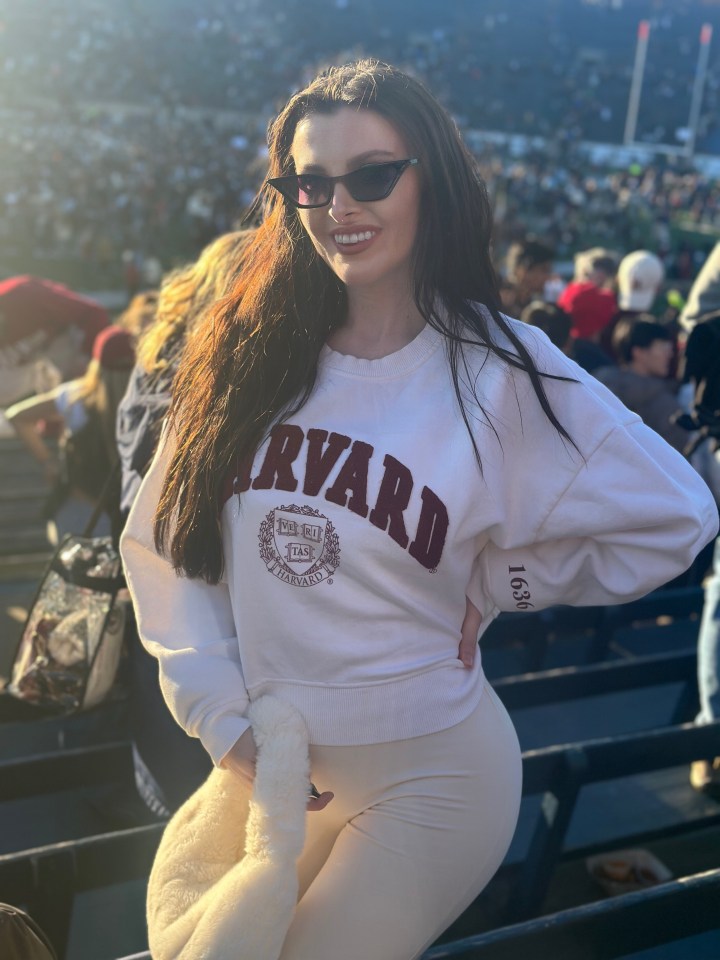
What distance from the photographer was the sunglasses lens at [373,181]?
1399 millimetres

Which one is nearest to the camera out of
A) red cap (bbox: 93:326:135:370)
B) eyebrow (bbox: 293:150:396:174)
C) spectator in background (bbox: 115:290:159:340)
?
eyebrow (bbox: 293:150:396:174)

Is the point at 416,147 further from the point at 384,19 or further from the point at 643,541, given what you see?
the point at 384,19

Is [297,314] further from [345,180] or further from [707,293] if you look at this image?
[707,293]

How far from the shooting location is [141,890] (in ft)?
8.00

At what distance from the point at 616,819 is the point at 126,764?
54.8 inches

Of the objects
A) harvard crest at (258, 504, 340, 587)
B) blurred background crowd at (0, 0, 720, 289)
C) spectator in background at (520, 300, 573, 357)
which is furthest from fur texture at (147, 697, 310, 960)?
blurred background crowd at (0, 0, 720, 289)

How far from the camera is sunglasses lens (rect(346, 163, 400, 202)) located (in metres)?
1.40

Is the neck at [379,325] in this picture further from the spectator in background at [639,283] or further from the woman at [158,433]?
the spectator in background at [639,283]

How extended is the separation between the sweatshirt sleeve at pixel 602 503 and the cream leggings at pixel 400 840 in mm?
285

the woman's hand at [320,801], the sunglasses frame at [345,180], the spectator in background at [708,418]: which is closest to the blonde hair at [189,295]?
the sunglasses frame at [345,180]

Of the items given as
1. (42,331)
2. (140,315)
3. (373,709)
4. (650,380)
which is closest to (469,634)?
(373,709)

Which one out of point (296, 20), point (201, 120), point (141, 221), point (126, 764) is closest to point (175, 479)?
point (126, 764)

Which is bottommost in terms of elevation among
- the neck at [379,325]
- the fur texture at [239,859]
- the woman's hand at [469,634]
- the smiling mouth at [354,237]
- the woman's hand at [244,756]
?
the fur texture at [239,859]

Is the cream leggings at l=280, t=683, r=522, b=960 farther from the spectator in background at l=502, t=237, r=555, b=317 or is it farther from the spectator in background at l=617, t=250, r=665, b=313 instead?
the spectator in background at l=617, t=250, r=665, b=313
